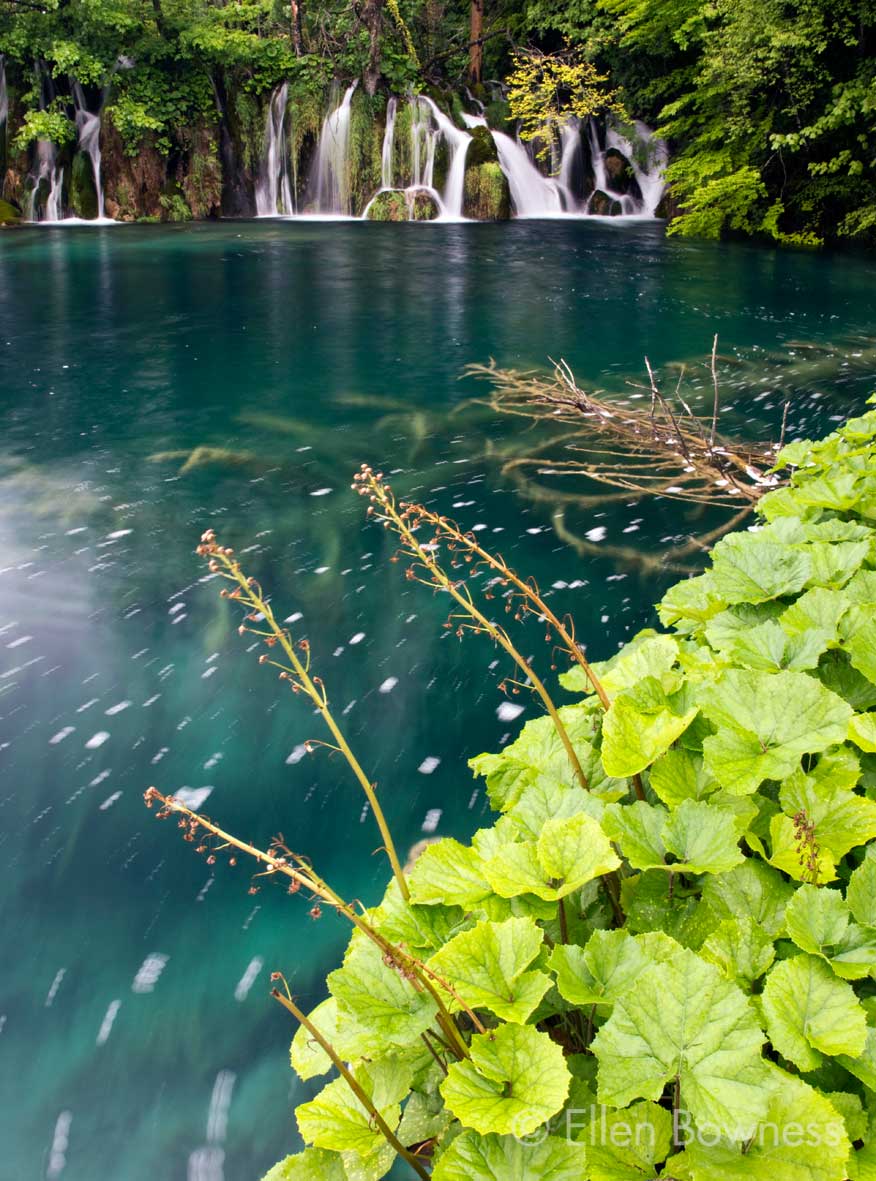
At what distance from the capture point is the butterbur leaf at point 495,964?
1.14 metres

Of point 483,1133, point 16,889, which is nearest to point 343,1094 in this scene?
point 483,1133

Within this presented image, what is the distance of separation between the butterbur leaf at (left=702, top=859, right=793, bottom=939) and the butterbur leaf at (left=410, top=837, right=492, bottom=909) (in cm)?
37

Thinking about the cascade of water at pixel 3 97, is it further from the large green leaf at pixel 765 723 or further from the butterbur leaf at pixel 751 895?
the butterbur leaf at pixel 751 895

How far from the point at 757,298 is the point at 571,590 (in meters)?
9.57

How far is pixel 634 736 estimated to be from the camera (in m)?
1.54

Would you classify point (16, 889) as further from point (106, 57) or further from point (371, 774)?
point (106, 57)

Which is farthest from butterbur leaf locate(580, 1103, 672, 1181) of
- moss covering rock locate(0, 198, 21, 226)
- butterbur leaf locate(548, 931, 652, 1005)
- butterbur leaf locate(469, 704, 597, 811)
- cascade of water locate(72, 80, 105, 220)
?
cascade of water locate(72, 80, 105, 220)

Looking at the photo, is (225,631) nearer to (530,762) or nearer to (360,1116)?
(530,762)

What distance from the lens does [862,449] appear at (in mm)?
3305

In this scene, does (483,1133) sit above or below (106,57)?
below

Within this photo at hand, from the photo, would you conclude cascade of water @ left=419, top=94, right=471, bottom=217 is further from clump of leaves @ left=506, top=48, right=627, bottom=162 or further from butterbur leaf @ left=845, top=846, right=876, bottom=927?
butterbur leaf @ left=845, top=846, right=876, bottom=927

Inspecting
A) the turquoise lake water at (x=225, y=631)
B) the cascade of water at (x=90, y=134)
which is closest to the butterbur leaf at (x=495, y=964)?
the turquoise lake water at (x=225, y=631)

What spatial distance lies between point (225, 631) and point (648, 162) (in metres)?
22.7

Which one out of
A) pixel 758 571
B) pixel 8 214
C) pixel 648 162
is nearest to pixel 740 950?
pixel 758 571
